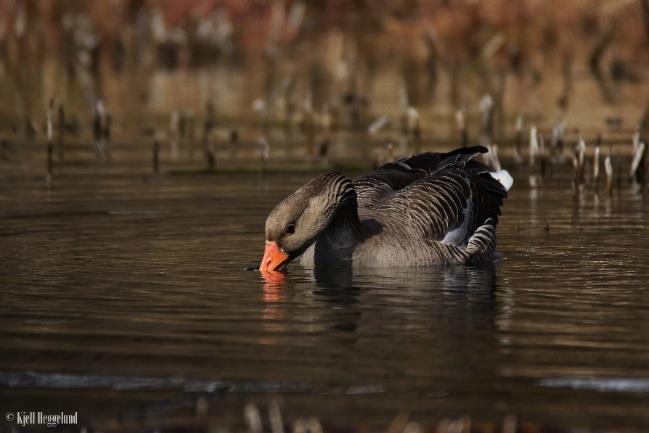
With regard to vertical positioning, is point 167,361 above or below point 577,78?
below

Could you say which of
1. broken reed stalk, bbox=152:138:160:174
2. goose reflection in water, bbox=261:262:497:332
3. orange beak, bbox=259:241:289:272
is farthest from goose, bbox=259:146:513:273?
broken reed stalk, bbox=152:138:160:174

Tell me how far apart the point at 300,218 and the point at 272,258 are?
0.41 meters

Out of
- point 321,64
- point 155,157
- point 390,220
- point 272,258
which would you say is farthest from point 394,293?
point 321,64

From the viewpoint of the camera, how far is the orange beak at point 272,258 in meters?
11.5

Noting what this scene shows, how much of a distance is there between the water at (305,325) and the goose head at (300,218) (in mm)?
237

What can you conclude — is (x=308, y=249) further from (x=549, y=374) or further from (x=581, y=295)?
(x=549, y=374)

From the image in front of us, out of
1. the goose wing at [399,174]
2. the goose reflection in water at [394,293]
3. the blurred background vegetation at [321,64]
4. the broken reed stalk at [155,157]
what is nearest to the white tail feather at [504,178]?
the goose wing at [399,174]

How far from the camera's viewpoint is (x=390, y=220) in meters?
12.2

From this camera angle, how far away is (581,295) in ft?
34.7

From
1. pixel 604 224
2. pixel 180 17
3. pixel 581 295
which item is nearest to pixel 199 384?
pixel 581 295

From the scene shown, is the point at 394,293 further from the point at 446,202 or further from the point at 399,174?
the point at 399,174

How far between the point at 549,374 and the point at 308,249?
14.1ft

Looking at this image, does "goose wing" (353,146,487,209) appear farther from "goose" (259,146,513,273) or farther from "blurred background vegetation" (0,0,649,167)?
"blurred background vegetation" (0,0,649,167)

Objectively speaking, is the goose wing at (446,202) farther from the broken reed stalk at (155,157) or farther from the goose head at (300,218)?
the broken reed stalk at (155,157)
